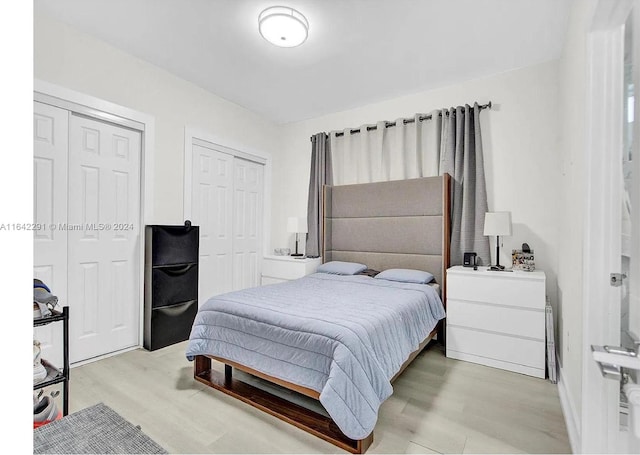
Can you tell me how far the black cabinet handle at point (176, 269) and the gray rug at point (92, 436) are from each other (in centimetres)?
215

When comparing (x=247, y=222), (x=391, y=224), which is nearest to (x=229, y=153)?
(x=247, y=222)

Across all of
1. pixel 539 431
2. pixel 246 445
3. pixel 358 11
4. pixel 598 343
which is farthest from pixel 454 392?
pixel 358 11

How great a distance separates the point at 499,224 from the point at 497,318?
2.73ft

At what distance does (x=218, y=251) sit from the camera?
12.6 ft

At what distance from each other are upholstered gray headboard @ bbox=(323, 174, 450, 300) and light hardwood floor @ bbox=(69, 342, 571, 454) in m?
1.07

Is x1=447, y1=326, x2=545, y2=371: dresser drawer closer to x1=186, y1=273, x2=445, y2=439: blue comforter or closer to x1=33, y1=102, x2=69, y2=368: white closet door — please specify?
x1=186, y1=273, x2=445, y2=439: blue comforter

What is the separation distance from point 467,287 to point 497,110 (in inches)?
72.2

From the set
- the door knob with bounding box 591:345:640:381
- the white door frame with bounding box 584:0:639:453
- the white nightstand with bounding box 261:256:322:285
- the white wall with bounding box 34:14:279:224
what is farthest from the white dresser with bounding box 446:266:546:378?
the white wall with bounding box 34:14:279:224

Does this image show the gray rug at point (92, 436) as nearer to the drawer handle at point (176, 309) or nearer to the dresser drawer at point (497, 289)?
the drawer handle at point (176, 309)

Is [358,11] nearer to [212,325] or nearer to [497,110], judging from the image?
[497,110]

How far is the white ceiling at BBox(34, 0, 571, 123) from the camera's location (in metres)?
2.26

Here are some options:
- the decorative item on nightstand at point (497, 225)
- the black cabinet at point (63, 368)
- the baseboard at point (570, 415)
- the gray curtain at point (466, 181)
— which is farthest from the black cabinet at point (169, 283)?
the baseboard at point (570, 415)

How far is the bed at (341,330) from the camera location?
64.5 inches
